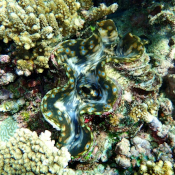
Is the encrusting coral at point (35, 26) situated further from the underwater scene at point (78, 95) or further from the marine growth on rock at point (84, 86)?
the marine growth on rock at point (84, 86)

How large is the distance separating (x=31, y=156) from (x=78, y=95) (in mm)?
1118

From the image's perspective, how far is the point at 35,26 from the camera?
2189 millimetres

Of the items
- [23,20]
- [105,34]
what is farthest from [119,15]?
[23,20]

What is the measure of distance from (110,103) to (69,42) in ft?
3.78

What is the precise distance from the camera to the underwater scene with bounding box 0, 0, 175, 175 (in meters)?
2.07

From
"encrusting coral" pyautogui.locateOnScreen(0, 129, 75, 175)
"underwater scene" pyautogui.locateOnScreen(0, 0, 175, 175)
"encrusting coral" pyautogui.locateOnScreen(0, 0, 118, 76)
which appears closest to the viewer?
"encrusting coral" pyautogui.locateOnScreen(0, 129, 75, 175)

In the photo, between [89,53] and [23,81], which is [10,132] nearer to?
[23,81]

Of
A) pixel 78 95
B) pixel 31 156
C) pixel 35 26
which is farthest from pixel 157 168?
pixel 35 26

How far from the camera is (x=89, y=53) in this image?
2645 millimetres

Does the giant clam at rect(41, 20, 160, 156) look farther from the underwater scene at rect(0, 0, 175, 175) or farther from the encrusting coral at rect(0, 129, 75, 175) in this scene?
the encrusting coral at rect(0, 129, 75, 175)

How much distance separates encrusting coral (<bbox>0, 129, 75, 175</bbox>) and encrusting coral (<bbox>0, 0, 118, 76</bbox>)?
1.01m

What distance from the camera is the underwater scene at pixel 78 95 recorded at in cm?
207

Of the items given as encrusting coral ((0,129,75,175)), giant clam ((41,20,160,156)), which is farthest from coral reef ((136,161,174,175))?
encrusting coral ((0,129,75,175))

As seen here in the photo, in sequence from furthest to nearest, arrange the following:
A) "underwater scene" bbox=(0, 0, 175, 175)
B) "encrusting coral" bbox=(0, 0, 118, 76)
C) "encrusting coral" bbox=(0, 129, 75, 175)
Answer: "encrusting coral" bbox=(0, 0, 118, 76) → "underwater scene" bbox=(0, 0, 175, 175) → "encrusting coral" bbox=(0, 129, 75, 175)
